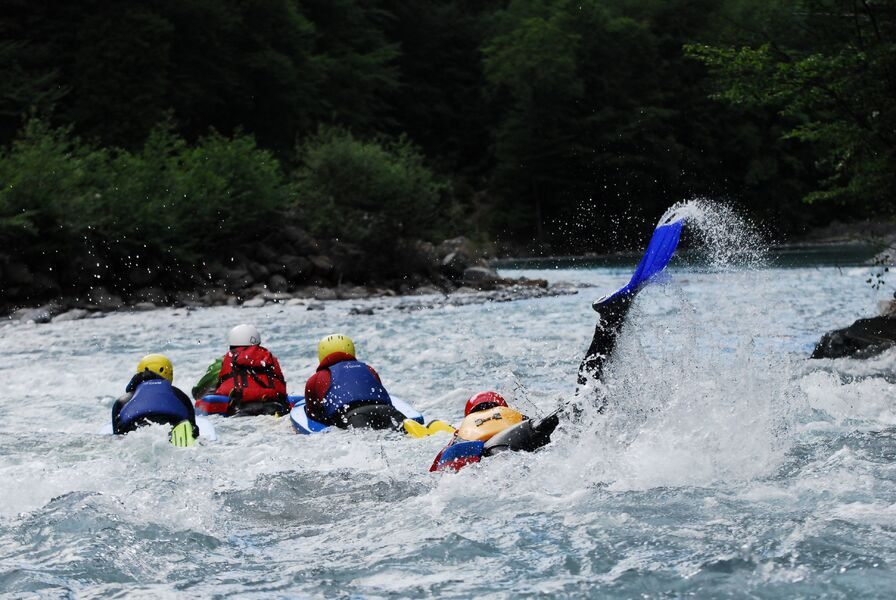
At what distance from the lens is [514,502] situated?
18.8 feet

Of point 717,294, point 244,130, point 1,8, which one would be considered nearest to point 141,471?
point 717,294

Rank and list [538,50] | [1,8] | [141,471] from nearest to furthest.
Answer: [141,471] < [1,8] < [538,50]

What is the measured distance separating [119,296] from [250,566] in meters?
20.3

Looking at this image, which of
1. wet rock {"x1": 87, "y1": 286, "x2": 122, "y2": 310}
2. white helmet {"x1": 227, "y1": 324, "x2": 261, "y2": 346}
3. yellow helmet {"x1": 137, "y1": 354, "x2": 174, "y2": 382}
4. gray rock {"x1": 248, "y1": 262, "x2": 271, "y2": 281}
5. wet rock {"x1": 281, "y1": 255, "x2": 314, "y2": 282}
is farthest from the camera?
wet rock {"x1": 281, "y1": 255, "x2": 314, "y2": 282}

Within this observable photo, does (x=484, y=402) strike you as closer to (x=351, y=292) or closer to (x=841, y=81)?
(x=841, y=81)

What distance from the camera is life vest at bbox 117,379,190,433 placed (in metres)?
8.06

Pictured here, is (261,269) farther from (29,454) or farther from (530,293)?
(29,454)

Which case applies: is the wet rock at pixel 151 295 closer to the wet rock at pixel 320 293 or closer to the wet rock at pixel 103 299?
the wet rock at pixel 103 299

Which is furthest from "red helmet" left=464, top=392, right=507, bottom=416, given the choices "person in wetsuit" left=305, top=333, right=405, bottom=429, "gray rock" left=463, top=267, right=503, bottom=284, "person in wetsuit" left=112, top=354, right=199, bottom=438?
"gray rock" left=463, top=267, right=503, bottom=284

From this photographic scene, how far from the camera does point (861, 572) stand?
14.8ft

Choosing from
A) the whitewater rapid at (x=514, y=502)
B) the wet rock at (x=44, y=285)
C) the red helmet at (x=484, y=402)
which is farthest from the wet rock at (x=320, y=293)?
the red helmet at (x=484, y=402)

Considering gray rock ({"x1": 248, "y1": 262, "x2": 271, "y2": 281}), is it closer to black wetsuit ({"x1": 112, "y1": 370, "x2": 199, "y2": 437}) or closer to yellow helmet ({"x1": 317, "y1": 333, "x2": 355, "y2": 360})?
yellow helmet ({"x1": 317, "y1": 333, "x2": 355, "y2": 360})

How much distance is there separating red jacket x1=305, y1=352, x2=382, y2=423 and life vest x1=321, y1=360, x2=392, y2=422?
0.05 meters

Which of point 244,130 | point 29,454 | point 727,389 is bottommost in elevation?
point 29,454
